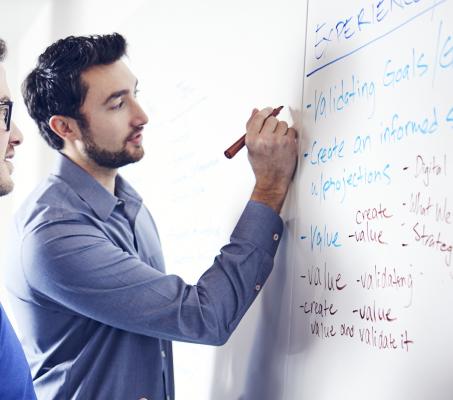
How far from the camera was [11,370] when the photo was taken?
833 millimetres

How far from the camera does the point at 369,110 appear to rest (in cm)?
85

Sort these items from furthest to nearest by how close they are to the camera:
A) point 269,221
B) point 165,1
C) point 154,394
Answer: point 165,1
point 154,394
point 269,221

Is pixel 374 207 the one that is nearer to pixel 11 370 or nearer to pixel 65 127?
pixel 11 370

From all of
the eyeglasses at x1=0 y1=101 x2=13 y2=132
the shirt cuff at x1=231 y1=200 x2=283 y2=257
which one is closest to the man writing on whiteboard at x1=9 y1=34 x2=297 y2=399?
the shirt cuff at x1=231 y1=200 x2=283 y2=257

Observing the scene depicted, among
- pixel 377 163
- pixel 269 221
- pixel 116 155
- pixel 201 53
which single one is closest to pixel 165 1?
pixel 201 53

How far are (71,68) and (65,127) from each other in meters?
0.12

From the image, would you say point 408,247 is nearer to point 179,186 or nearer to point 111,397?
point 111,397

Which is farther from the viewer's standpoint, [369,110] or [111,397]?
[111,397]

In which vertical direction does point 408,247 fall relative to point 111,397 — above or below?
above

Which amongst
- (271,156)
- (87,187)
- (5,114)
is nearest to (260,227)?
(271,156)

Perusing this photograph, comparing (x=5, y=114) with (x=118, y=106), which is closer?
(x=5, y=114)

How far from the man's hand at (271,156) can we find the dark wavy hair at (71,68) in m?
0.40

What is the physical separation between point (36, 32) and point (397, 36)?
229 cm

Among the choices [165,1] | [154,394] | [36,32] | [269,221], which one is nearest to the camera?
[269,221]
